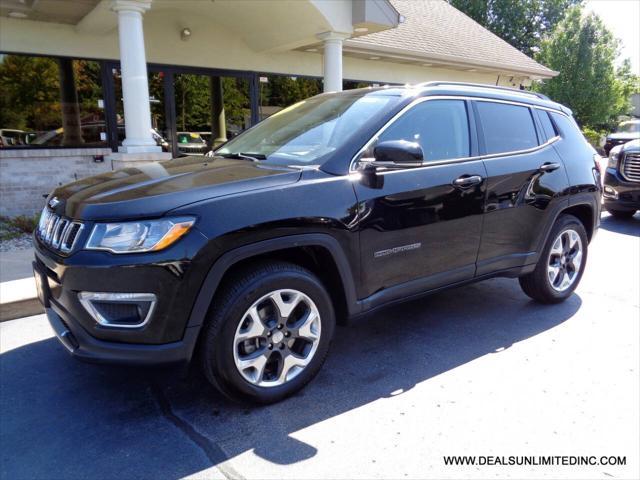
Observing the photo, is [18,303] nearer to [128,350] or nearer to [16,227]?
[128,350]

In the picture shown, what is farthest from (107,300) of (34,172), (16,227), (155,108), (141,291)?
(155,108)

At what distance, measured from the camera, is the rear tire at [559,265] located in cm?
431

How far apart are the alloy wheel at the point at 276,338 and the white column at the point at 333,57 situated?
679 centimetres

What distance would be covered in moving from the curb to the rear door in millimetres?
3863

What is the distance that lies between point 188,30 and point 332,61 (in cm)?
288

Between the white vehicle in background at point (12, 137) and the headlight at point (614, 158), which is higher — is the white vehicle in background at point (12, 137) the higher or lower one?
the higher one

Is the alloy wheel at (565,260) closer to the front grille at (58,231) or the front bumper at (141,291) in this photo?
the front bumper at (141,291)

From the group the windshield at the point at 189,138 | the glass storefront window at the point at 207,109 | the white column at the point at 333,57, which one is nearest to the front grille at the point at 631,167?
the white column at the point at 333,57

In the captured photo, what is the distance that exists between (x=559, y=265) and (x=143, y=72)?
20.9 feet

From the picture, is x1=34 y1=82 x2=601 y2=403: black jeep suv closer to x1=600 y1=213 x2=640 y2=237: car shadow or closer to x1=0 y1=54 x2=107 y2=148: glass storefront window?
x1=600 y1=213 x2=640 y2=237: car shadow

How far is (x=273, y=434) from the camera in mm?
2668

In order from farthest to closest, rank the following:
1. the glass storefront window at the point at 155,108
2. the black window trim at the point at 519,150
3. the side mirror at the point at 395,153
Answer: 1. the glass storefront window at the point at 155,108
2. the black window trim at the point at 519,150
3. the side mirror at the point at 395,153

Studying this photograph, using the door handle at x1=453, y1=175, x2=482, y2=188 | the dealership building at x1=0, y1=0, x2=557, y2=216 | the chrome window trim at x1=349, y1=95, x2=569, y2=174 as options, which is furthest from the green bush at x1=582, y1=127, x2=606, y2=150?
the door handle at x1=453, y1=175, x2=482, y2=188

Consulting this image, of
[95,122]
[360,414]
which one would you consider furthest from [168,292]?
[95,122]
